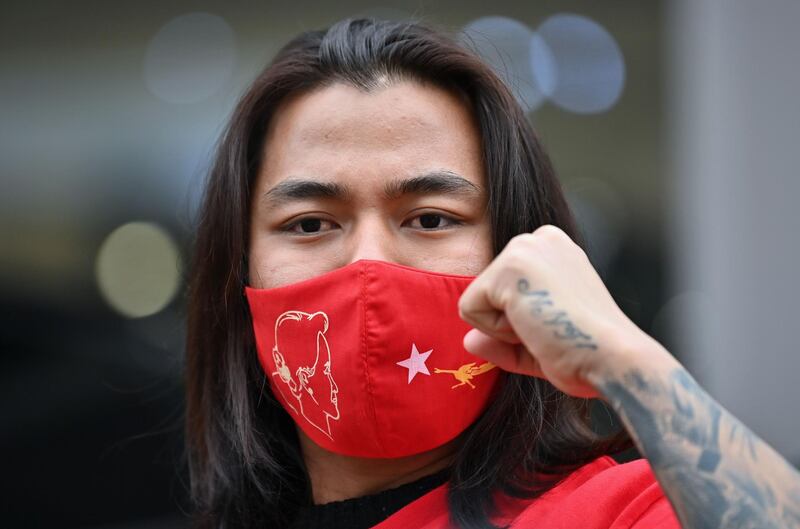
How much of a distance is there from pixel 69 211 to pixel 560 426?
3.73 m

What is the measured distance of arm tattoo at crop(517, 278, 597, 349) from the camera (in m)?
1.37

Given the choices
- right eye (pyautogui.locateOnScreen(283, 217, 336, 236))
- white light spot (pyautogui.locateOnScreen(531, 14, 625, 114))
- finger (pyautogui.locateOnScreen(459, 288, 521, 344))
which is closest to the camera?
finger (pyautogui.locateOnScreen(459, 288, 521, 344))

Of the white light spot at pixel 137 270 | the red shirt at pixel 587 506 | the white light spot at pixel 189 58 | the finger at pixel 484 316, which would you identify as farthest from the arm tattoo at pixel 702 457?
the white light spot at pixel 189 58

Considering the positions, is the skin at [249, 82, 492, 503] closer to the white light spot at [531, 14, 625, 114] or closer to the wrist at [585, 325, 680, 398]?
the wrist at [585, 325, 680, 398]

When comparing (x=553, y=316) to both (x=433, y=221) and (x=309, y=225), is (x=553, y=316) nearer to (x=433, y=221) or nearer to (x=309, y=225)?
(x=433, y=221)

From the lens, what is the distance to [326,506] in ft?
6.75

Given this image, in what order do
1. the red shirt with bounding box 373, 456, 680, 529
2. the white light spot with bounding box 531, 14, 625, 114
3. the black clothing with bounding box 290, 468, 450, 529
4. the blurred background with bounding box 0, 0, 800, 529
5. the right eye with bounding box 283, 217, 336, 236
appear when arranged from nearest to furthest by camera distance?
the red shirt with bounding box 373, 456, 680, 529 < the black clothing with bounding box 290, 468, 450, 529 < the right eye with bounding box 283, 217, 336, 236 < the blurred background with bounding box 0, 0, 800, 529 < the white light spot with bounding box 531, 14, 625, 114

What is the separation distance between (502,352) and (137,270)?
3.98 m

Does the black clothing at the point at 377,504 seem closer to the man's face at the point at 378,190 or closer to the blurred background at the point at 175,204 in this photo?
the man's face at the point at 378,190

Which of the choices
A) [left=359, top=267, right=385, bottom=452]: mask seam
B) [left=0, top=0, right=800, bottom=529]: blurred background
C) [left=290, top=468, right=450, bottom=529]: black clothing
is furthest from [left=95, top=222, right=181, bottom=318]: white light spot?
[left=359, top=267, right=385, bottom=452]: mask seam

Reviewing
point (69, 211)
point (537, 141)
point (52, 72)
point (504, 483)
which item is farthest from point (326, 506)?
point (52, 72)

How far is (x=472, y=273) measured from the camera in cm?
197

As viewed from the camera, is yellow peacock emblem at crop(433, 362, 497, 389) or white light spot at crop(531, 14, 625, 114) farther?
white light spot at crop(531, 14, 625, 114)

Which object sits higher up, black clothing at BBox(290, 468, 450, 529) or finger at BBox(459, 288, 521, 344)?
finger at BBox(459, 288, 521, 344)
